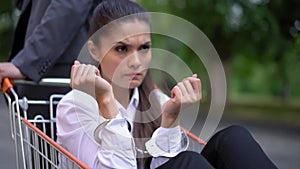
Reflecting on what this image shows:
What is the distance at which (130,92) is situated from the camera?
2.47m

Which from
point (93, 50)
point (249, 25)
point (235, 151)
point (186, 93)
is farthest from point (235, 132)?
point (249, 25)

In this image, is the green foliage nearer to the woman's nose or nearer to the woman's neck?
the woman's neck

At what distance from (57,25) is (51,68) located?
0.77 ft

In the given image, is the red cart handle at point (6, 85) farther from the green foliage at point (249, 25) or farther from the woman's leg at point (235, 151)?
the green foliage at point (249, 25)

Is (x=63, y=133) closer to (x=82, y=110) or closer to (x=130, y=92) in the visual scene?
(x=82, y=110)

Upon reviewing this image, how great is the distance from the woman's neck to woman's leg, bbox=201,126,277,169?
40cm

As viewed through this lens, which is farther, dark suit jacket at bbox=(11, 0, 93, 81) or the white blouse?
dark suit jacket at bbox=(11, 0, 93, 81)

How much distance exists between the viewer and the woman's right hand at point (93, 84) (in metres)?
1.99

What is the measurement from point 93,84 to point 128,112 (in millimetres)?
485

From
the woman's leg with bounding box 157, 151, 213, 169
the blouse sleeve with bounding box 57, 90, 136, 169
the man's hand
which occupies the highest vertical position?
the man's hand

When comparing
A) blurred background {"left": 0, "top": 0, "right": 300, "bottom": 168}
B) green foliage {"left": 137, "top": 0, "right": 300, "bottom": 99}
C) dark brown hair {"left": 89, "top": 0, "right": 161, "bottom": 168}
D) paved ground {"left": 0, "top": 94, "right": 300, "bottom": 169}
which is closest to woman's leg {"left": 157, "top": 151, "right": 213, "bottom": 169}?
dark brown hair {"left": 89, "top": 0, "right": 161, "bottom": 168}

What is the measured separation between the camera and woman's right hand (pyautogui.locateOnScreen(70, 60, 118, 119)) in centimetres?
199

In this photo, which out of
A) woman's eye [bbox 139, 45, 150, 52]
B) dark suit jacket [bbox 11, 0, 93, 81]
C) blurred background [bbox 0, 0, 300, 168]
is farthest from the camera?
blurred background [bbox 0, 0, 300, 168]

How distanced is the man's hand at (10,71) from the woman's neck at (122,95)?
486mm
